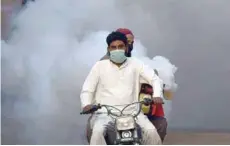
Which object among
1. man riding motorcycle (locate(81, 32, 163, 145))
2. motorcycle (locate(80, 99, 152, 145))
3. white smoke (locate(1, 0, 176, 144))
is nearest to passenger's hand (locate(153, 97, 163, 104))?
man riding motorcycle (locate(81, 32, 163, 145))

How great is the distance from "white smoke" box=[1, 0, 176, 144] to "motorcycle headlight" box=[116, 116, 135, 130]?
2899 mm

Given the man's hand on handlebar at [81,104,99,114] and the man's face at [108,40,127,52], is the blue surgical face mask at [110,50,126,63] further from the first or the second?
the man's hand on handlebar at [81,104,99,114]

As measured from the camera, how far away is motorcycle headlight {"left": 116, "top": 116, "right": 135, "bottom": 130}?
195 inches

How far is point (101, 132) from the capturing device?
5184 mm

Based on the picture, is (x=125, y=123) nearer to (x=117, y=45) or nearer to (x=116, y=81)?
(x=116, y=81)

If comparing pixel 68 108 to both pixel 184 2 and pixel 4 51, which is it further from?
pixel 184 2

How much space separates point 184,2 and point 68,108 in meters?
1.92

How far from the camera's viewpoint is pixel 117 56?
5406 millimetres

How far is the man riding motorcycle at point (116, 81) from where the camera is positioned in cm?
541

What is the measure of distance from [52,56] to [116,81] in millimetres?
2594

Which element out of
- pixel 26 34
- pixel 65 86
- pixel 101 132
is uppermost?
pixel 26 34

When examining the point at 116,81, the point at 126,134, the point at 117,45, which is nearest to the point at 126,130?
the point at 126,134

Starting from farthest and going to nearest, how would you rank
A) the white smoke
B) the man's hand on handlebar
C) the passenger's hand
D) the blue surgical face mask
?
the white smoke, the blue surgical face mask, the passenger's hand, the man's hand on handlebar

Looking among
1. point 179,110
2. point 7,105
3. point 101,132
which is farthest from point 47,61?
point 101,132
